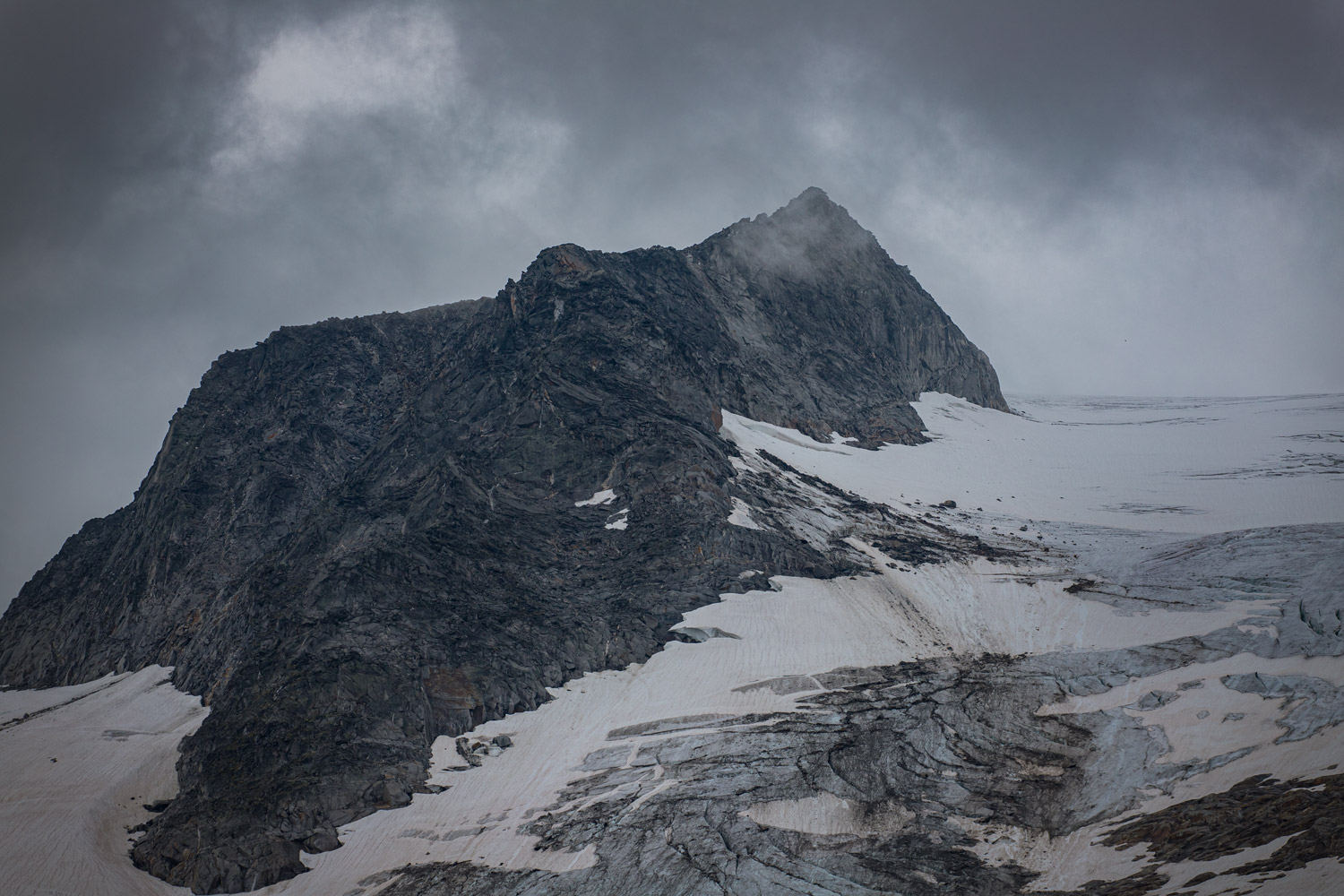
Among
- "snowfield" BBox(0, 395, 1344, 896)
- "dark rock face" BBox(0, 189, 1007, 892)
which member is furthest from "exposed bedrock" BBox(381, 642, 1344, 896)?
"dark rock face" BBox(0, 189, 1007, 892)

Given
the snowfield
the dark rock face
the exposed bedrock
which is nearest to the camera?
the exposed bedrock

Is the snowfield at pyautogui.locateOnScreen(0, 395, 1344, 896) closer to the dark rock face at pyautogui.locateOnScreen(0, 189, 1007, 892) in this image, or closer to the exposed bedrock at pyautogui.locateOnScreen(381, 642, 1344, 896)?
the exposed bedrock at pyautogui.locateOnScreen(381, 642, 1344, 896)

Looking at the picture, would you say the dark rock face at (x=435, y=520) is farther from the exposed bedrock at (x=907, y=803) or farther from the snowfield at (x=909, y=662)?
the exposed bedrock at (x=907, y=803)

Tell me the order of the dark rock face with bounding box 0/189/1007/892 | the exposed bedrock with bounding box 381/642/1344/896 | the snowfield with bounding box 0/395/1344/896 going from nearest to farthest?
the exposed bedrock with bounding box 381/642/1344/896 < the snowfield with bounding box 0/395/1344/896 < the dark rock face with bounding box 0/189/1007/892

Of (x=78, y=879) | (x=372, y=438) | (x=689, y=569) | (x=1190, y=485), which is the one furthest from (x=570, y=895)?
(x=1190, y=485)

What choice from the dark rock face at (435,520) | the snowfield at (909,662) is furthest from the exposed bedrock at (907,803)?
the dark rock face at (435,520)

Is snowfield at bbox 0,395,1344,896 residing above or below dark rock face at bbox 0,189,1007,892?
below
